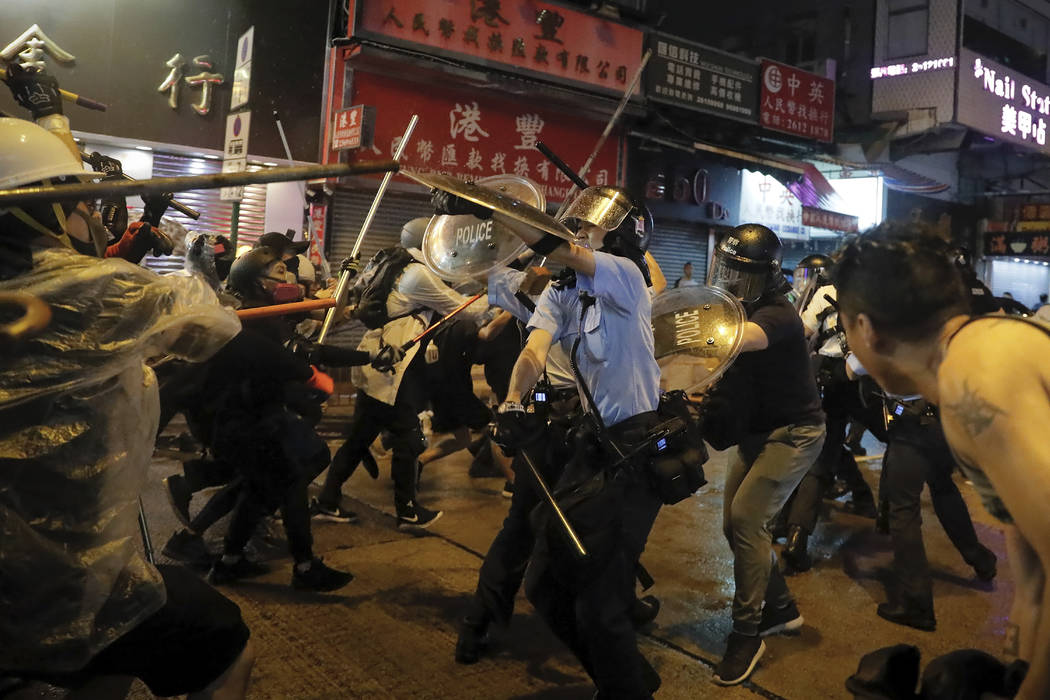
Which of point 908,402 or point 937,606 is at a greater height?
point 908,402

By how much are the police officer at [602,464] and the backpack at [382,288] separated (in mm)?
2489

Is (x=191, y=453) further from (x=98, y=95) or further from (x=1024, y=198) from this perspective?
(x=1024, y=198)

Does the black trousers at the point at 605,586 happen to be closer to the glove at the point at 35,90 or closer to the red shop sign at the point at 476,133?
the glove at the point at 35,90

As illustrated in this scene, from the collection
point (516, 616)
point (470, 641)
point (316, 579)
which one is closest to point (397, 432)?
point (316, 579)

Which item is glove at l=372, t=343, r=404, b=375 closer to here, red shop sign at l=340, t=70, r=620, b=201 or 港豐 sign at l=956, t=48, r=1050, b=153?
red shop sign at l=340, t=70, r=620, b=201

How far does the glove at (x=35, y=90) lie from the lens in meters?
4.72

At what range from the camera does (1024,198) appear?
25156mm

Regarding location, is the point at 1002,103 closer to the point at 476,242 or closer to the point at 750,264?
the point at 750,264

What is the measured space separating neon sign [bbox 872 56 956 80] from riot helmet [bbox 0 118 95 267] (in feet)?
70.6

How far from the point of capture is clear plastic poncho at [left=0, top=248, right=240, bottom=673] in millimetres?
1989

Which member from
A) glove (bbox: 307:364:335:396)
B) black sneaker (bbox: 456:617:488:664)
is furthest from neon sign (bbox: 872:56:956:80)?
black sneaker (bbox: 456:617:488:664)

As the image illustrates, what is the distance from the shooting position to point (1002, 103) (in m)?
21.8

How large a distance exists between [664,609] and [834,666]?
37.1 inches

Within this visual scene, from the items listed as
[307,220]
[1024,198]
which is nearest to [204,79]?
[307,220]
